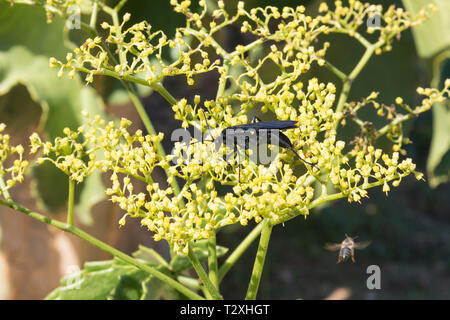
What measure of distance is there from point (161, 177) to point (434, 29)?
89 centimetres

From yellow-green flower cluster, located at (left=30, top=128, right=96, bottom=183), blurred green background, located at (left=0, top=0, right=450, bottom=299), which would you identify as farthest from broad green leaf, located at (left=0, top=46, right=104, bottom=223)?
yellow-green flower cluster, located at (left=30, top=128, right=96, bottom=183)

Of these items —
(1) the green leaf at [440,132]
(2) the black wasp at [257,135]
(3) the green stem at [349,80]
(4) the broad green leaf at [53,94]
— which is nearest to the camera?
(2) the black wasp at [257,135]

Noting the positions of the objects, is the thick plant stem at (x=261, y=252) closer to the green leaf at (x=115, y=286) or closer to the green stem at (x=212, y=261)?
the green stem at (x=212, y=261)

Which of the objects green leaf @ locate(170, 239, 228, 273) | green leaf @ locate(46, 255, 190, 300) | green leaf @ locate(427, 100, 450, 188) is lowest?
green leaf @ locate(46, 255, 190, 300)

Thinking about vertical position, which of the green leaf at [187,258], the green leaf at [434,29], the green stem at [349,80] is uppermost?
the green leaf at [434,29]

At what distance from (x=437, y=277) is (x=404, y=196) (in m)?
0.76

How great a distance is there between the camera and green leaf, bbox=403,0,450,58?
1274 millimetres

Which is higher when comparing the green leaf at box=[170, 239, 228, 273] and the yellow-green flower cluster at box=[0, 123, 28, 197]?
the yellow-green flower cluster at box=[0, 123, 28, 197]

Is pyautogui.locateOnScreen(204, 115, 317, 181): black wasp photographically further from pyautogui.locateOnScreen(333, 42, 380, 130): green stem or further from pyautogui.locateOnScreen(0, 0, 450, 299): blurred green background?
pyautogui.locateOnScreen(0, 0, 450, 299): blurred green background

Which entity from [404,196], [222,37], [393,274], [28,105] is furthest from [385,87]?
[404,196]

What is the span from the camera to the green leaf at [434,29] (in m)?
1.27

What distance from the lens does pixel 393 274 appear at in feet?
8.48

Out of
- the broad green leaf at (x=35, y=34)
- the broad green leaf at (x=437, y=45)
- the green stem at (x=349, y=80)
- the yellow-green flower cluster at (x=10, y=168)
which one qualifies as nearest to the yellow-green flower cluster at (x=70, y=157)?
the yellow-green flower cluster at (x=10, y=168)
